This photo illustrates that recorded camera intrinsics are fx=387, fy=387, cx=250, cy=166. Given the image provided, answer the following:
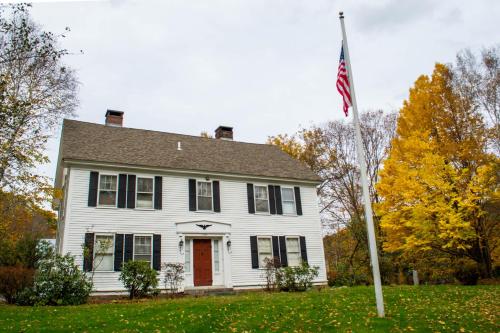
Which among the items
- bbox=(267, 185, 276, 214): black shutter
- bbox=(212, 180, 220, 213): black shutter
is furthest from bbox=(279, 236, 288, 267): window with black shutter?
bbox=(212, 180, 220, 213): black shutter

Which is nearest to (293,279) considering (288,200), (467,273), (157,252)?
(288,200)

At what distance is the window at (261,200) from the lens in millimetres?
18562

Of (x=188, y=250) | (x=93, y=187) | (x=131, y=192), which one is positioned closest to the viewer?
(x=93, y=187)

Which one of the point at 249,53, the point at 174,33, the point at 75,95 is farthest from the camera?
the point at 75,95

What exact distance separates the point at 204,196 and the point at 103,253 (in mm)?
4969

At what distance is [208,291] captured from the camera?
15.5 meters

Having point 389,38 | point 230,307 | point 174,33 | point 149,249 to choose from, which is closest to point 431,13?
point 389,38

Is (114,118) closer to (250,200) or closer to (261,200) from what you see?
(250,200)

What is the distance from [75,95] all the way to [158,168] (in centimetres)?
516

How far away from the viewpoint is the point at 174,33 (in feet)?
45.9

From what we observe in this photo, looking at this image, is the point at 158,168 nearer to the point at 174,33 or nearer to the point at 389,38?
the point at 174,33

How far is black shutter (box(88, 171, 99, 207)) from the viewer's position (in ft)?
49.9

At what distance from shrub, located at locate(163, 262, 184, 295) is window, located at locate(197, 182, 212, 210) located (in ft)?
9.51

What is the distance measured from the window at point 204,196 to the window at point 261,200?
7.66ft
